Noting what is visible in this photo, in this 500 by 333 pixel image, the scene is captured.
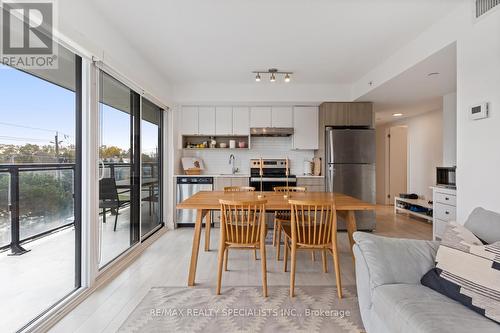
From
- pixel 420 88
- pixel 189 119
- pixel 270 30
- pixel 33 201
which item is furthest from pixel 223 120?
pixel 33 201

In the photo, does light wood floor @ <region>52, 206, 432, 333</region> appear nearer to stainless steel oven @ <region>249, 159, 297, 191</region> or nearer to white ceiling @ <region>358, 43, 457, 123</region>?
stainless steel oven @ <region>249, 159, 297, 191</region>

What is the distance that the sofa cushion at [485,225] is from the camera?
154cm

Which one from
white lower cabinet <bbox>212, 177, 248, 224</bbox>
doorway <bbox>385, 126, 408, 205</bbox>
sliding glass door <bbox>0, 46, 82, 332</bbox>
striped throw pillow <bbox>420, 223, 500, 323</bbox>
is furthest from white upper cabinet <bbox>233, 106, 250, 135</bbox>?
doorway <bbox>385, 126, 408, 205</bbox>

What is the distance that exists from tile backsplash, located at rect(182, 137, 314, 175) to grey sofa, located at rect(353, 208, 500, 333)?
3413 mm

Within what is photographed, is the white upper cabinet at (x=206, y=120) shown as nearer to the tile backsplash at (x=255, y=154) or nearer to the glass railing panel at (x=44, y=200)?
the tile backsplash at (x=255, y=154)

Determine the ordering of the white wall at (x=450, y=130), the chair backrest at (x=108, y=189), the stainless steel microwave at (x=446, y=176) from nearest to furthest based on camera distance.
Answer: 1. the chair backrest at (x=108, y=189)
2. the stainless steel microwave at (x=446, y=176)
3. the white wall at (x=450, y=130)

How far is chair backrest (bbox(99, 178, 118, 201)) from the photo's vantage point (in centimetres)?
261

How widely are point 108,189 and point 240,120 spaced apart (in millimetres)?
2740

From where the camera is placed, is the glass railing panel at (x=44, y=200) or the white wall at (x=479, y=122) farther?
the white wall at (x=479, y=122)

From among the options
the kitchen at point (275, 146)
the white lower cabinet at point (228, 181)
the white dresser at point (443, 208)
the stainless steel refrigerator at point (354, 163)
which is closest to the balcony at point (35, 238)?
the kitchen at point (275, 146)

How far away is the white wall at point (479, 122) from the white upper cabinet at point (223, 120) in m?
3.43

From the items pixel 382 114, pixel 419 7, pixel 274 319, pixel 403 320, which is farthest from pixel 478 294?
pixel 382 114

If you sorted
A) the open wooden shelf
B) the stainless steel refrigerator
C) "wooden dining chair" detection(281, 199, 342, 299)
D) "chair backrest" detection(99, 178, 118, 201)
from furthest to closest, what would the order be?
the open wooden shelf, the stainless steel refrigerator, "chair backrest" detection(99, 178, 118, 201), "wooden dining chair" detection(281, 199, 342, 299)

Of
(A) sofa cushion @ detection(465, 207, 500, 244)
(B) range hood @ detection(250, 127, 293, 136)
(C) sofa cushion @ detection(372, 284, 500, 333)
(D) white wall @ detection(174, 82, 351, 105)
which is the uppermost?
(D) white wall @ detection(174, 82, 351, 105)
